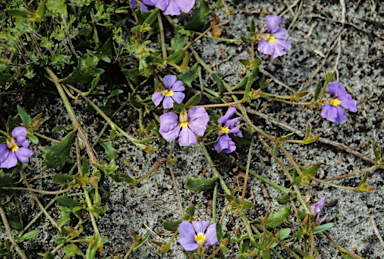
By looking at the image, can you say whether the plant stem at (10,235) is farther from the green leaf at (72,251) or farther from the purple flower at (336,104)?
the purple flower at (336,104)

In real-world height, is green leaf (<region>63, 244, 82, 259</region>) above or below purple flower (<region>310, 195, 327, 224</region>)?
above

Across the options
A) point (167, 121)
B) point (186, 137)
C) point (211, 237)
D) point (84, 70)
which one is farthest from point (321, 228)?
point (84, 70)

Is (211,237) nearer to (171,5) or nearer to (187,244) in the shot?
(187,244)

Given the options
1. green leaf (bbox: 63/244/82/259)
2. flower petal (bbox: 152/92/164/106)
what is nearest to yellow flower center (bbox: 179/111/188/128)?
flower petal (bbox: 152/92/164/106)

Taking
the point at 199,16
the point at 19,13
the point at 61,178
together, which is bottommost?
the point at 61,178

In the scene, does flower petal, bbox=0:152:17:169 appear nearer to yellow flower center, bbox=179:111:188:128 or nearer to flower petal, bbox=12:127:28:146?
flower petal, bbox=12:127:28:146

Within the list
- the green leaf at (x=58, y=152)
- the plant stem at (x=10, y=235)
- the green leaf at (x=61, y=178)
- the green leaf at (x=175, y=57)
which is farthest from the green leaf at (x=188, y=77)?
the plant stem at (x=10, y=235)
